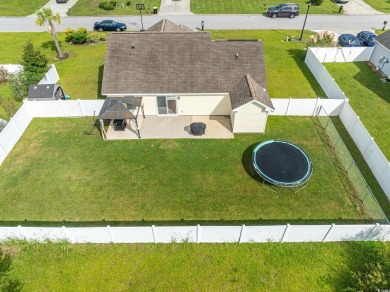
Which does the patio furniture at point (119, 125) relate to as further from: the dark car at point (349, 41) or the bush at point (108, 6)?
the bush at point (108, 6)

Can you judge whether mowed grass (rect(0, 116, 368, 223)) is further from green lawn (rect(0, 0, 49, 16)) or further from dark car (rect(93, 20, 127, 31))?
green lawn (rect(0, 0, 49, 16))

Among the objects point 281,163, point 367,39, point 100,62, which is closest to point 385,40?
point 367,39

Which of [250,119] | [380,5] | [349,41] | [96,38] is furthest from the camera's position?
[380,5]

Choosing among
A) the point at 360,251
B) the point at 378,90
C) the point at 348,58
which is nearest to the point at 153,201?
the point at 360,251

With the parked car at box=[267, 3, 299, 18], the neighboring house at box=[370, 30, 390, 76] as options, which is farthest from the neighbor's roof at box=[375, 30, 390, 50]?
the parked car at box=[267, 3, 299, 18]

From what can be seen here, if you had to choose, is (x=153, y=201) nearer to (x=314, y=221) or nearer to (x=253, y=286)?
(x=253, y=286)

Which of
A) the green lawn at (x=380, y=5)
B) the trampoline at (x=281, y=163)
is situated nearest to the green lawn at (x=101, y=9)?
the trampoline at (x=281, y=163)

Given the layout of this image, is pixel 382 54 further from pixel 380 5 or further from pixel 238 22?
pixel 380 5
